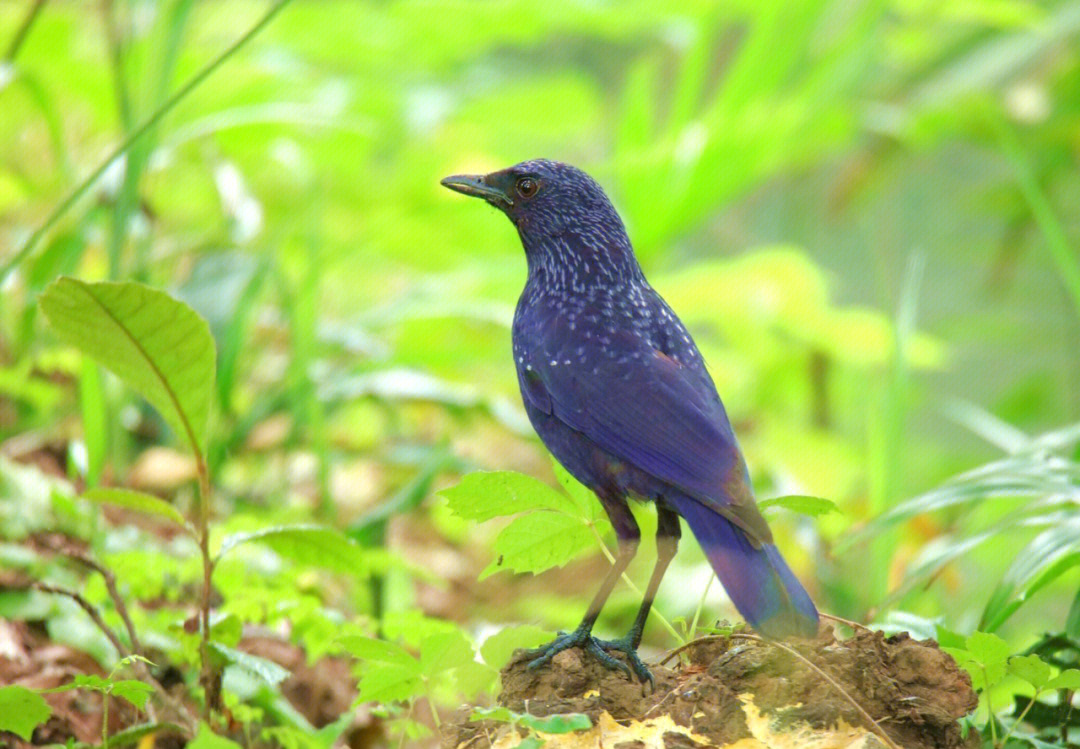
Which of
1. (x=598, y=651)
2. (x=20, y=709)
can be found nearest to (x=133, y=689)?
(x=20, y=709)

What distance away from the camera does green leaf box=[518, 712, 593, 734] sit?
4.54 ft

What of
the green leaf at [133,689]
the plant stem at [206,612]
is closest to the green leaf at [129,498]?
the plant stem at [206,612]

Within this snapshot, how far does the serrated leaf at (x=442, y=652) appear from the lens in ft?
5.20

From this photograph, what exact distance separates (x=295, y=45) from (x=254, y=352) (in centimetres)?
206

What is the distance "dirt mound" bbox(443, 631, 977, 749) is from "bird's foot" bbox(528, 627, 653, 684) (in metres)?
0.02

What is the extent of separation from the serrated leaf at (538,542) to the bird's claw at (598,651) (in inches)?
4.9

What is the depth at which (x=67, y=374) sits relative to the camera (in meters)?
3.78

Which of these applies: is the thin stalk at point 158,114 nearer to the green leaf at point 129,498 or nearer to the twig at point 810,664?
the green leaf at point 129,498

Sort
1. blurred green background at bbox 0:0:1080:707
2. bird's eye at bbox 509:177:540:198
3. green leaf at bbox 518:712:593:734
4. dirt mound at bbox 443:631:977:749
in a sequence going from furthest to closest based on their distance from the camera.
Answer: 1. blurred green background at bbox 0:0:1080:707
2. bird's eye at bbox 509:177:540:198
3. dirt mound at bbox 443:631:977:749
4. green leaf at bbox 518:712:593:734

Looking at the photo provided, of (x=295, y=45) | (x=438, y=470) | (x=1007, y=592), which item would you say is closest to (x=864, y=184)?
(x=295, y=45)

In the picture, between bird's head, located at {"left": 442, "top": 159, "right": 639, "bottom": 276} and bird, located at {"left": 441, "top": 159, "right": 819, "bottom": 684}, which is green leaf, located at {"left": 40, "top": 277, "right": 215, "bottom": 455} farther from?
bird's head, located at {"left": 442, "top": 159, "right": 639, "bottom": 276}

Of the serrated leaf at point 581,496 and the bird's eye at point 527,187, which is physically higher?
the bird's eye at point 527,187

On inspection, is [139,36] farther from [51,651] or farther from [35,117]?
[51,651]

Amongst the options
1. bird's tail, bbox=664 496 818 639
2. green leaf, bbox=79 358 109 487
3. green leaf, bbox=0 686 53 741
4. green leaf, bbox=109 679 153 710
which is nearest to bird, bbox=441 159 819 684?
bird's tail, bbox=664 496 818 639
